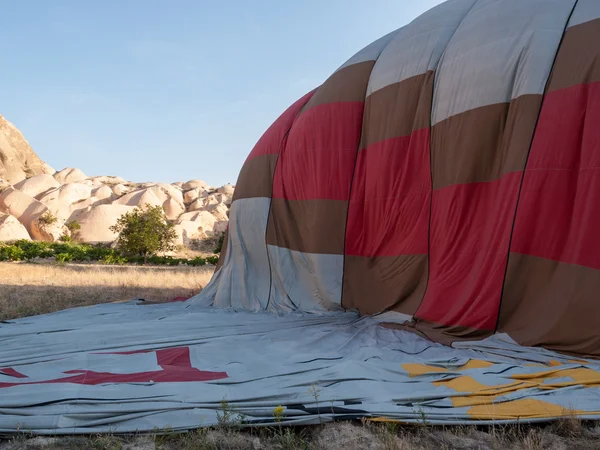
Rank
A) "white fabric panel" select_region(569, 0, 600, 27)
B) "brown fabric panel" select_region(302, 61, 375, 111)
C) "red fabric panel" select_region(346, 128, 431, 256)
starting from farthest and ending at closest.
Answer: "brown fabric panel" select_region(302, 61, 375, 111), "red fabric panel" select_region(346, 128, 431, 256), "white fabric panel" select_region(569, 0, 600, 27)

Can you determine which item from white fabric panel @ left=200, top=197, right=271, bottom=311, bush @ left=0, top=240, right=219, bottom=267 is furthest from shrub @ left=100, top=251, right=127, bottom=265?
white fabric panel @ left=200, top=197, right=271, bottom=311

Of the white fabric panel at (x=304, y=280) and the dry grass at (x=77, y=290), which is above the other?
the white fabric panel at (x=304, y=280)

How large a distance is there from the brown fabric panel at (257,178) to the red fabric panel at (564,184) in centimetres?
401

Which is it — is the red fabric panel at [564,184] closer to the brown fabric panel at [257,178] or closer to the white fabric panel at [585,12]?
the white fabric panel at [585,12]

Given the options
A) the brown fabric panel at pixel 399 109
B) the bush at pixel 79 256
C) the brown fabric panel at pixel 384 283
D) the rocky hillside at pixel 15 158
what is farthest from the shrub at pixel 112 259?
the rocky hillside at pixel 15 158

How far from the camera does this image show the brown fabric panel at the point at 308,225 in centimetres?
623

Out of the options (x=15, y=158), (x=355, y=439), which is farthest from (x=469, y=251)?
(x=15, y=158)

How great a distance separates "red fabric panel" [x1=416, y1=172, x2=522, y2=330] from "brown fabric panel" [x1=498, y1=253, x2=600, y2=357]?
132mm

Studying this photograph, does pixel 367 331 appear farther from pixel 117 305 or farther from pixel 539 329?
pixel 117 305

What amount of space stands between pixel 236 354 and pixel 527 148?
11.2ft

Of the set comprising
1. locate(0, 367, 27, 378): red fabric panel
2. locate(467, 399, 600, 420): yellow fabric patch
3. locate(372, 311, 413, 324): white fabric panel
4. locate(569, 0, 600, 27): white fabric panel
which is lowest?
locate(0, 367, 27, 378): red fabric panel

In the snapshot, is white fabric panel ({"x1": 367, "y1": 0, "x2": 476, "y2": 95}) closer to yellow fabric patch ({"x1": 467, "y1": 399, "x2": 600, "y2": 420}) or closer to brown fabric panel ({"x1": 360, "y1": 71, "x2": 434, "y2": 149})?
brown fabric panel ({"x1": 360, "y1": 71, "x2": 434, "y2": 149})

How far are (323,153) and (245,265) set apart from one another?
2250mm

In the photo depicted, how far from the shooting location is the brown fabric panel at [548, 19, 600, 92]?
13.5ft
